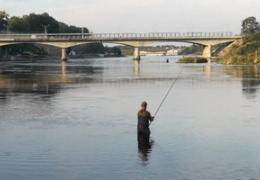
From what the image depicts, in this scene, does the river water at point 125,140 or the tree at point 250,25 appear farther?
the tree at point 250,25

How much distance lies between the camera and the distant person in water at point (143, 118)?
17.9m

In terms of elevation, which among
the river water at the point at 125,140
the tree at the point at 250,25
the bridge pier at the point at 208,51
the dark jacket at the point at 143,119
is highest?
the tree at the point at 250,25

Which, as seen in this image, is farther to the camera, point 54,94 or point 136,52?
point 136,52

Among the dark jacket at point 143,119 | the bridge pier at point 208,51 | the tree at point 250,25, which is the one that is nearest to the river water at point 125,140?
the dark jacket at point 143,119

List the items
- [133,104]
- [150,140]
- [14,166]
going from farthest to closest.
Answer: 1. [133,104]
2. [150,140]
3. [14,166]

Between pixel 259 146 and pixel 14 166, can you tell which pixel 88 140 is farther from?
pixel 259 146

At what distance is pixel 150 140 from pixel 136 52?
15888 cm

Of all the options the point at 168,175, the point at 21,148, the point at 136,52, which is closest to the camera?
the point at 168,175

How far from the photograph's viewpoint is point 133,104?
29375 millimetres

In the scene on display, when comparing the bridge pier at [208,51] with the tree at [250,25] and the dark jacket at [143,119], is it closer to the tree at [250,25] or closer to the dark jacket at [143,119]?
the tree at [250,25]

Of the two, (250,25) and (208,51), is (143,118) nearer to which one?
(208,51)

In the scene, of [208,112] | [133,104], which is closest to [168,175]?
[208,112]

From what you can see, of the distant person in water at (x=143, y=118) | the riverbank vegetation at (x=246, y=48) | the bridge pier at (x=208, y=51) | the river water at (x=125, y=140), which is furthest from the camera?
the bridge pier at (x=208, y=51)

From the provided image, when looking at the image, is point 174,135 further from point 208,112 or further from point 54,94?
point 54,94
